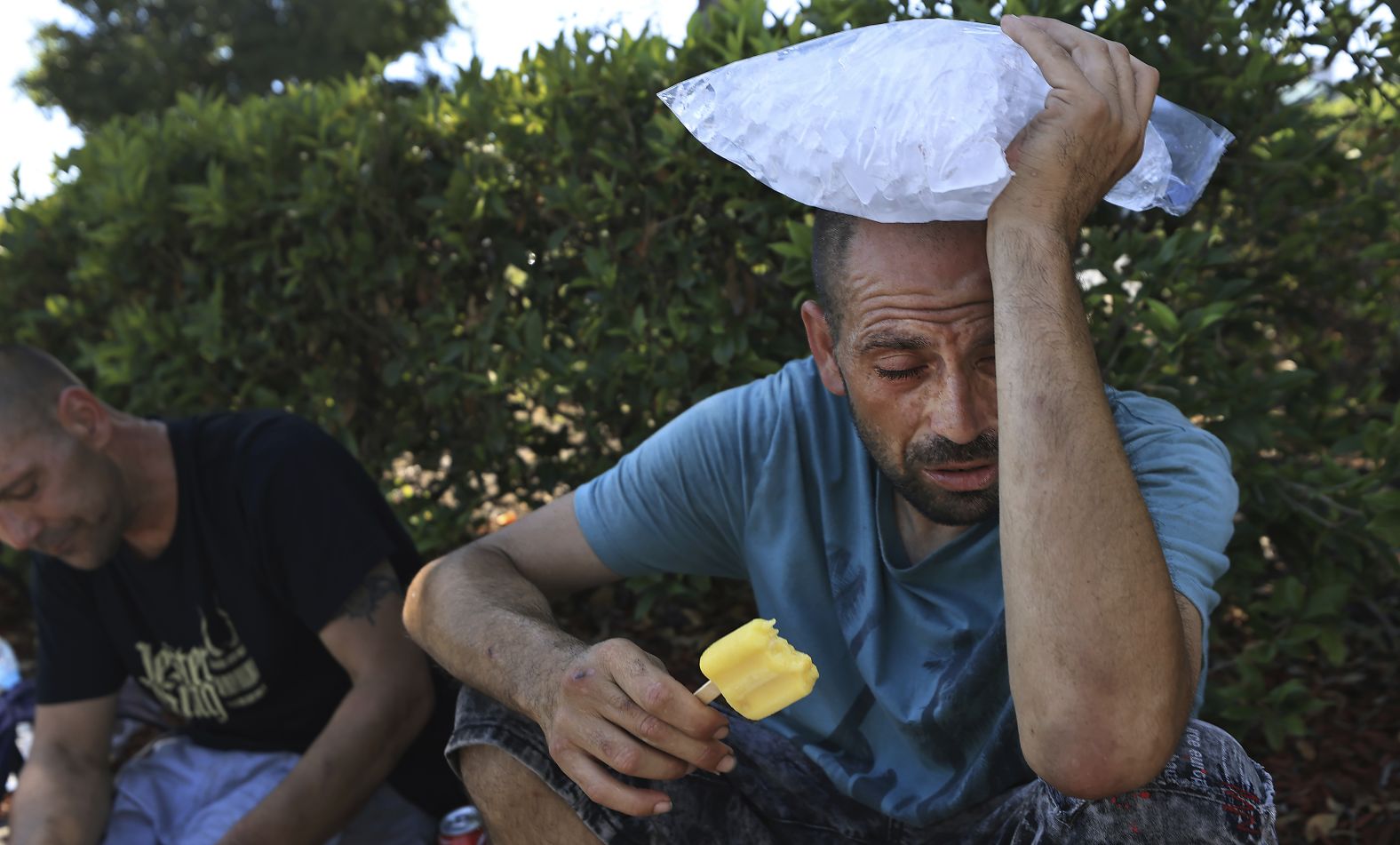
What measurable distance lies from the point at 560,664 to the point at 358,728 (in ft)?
2.97

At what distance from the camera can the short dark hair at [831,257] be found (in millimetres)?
2051

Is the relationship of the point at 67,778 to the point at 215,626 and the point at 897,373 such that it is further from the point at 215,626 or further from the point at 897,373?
the point at 897,373

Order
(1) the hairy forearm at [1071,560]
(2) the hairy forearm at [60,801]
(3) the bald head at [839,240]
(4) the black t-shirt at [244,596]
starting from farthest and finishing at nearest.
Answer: (2) the hairy forearm at [60,801], (4) the black t-shirt at [244,596], (3) the bald head at [839,240], (1) the hairy forearm at [1071,560]

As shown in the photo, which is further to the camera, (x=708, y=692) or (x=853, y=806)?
(x=853, y=806)

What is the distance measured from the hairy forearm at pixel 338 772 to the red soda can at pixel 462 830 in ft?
0.66

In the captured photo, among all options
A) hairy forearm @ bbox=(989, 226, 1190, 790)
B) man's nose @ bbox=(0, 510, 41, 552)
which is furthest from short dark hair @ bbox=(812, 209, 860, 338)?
man's nose @ bbox=(0, 510, 41, 552)

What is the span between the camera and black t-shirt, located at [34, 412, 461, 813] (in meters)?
2.78

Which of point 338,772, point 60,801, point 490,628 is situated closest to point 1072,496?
point 490,628

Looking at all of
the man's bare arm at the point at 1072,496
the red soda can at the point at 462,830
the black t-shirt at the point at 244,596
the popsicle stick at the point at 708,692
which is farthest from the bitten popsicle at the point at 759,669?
the black t-shirt at the point at 244,596

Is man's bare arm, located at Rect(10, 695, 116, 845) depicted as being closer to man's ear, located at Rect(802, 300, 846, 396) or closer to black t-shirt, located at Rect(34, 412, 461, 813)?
black t-shirt, located at Rect(34, 412, 461, 813)

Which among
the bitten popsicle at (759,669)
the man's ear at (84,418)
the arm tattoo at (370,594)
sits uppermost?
the man's ear at (84,418)

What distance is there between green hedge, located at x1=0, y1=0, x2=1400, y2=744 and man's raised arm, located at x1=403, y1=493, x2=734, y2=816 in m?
0.88

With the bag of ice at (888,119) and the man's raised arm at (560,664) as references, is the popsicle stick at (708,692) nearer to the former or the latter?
the man's raised arm at (560,664)

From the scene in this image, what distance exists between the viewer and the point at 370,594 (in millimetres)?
2742
